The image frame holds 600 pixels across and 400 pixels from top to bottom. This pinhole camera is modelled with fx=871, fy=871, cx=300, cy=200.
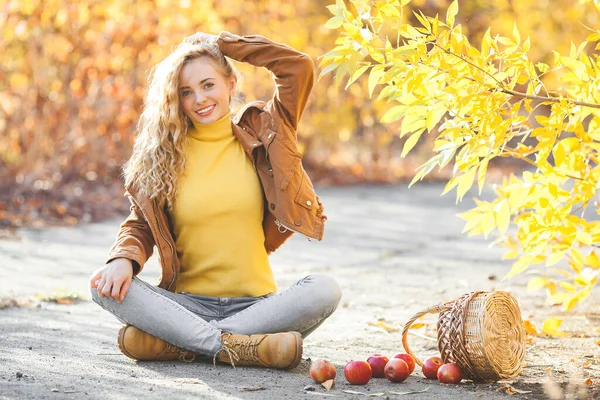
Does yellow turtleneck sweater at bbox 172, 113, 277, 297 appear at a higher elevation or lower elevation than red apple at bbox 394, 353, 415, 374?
higher

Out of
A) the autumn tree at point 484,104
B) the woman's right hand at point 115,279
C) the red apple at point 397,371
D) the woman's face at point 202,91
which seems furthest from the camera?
the woman's face at point 202,91

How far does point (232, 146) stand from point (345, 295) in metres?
1.72

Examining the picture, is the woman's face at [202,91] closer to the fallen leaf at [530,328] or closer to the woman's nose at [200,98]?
the woman's nose at [200,98]

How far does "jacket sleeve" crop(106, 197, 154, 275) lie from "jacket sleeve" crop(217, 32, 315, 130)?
713mm

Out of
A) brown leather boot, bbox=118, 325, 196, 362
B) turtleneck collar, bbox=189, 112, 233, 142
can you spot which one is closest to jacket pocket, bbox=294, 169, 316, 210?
turtleneck collar, bbox=189, 112, 233, 142

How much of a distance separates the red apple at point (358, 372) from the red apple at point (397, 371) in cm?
8

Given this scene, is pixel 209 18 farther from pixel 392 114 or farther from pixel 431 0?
pixel 392 114

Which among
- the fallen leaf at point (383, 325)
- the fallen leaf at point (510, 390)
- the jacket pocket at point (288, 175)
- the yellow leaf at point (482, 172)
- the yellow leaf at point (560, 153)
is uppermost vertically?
the yellow leaf at point (560, 153)

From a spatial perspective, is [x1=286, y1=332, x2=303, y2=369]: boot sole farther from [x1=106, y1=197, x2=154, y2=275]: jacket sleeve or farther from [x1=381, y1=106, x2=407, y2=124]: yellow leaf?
[x1=381, y1=106, x2=407, y2=124]: yellow leaf

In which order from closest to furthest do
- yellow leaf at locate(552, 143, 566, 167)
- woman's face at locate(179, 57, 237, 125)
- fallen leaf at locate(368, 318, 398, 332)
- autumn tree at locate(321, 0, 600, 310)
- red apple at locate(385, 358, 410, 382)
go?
yellow leaf at locate(552, 143, 566, 167), autumn tree at locate(321, 0, 600, 310), red apple at locate(385, 358, 410, 382), woman's face at locate(179, 57, 237, 125), fallen leaf at locate(368, 318, 398, 332)

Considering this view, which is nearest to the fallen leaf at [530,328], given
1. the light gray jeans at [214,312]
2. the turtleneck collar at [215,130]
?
the light gray jeans at [214,312]

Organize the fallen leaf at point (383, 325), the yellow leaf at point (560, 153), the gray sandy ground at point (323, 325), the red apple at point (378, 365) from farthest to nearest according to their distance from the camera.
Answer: the fallen leaf at point (383, 325)
the red apple at point (378, 365)
the gray sandy ground at point (323, 325)
the yellow leaf at point (560, 153)

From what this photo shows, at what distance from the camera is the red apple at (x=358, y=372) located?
116 inches

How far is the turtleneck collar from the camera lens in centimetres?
359
